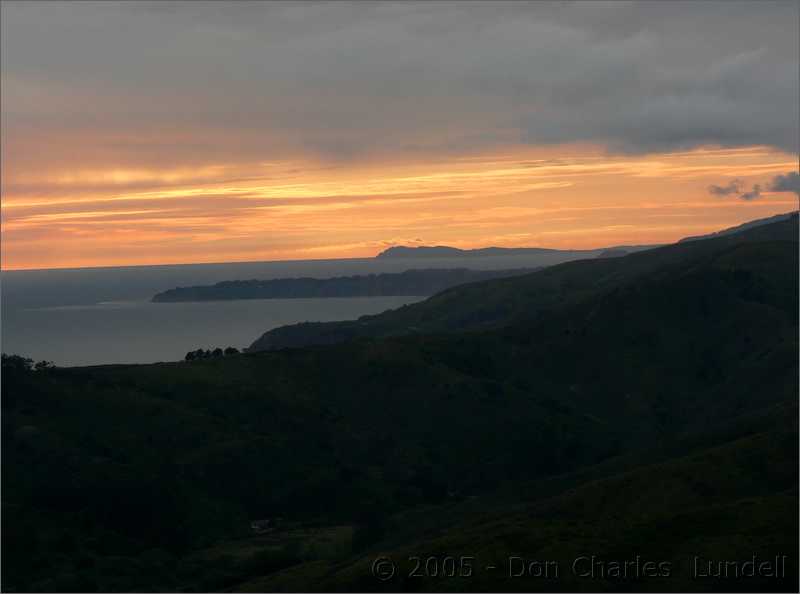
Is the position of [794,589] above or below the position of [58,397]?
below

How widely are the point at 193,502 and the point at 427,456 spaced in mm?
47167

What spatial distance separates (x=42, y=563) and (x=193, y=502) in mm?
35572

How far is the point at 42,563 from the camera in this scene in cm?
11975

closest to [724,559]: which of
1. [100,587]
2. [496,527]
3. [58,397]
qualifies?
[496,527]

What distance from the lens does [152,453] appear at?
164 metres

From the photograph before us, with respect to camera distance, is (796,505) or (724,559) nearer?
(724,559)

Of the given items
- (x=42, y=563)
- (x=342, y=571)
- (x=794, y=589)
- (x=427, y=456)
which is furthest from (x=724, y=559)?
(x=427, y=456)

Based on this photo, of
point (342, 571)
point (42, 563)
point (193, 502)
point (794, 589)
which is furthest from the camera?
point (193, 502)

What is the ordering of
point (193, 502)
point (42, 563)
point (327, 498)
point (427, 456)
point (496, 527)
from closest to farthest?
point (496, 527), point (42, 563), point (193, 502), point (327, 498), point (427, 456)

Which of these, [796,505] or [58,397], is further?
[58,397]

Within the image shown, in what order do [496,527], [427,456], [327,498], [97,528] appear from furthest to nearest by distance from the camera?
1. [427,456]
2. [327,498]
3. [97,528]
4. [496,527]

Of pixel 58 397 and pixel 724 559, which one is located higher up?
pixel 58 397

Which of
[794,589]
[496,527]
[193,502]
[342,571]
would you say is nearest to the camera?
[794,589]

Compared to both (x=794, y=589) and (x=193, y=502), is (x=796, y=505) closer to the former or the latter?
(x=794, y=589)
